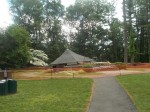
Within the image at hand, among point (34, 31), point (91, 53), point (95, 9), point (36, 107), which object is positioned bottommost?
point (36, 107)

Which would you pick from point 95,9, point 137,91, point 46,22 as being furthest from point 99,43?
point 137,91

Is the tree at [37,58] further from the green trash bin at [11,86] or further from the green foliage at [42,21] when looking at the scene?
the green trash bin at [11,86]

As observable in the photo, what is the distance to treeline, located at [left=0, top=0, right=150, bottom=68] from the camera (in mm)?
62562

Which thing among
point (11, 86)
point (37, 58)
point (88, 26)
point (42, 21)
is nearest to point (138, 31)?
point (88, 26)

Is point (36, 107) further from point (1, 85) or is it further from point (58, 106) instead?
point (1, 85)

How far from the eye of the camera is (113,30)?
228 ft

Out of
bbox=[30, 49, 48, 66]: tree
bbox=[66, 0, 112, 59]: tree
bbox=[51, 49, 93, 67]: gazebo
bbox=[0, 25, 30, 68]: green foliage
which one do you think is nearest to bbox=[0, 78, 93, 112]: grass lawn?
bbox=[0, 25, 30, 68]: green foliage

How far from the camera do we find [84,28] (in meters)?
72.2

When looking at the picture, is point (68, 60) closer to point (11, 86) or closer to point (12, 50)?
point (12, 50)

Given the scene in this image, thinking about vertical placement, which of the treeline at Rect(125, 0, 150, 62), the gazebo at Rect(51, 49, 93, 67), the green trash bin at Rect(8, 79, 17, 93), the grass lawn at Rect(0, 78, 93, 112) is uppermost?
the treeline at Rect(125, 0, 150, 62)

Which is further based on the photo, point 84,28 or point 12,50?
point 84,28

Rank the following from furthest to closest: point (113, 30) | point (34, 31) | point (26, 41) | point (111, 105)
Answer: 1. point (113, 30)
2. point (34, 31)
3. point (26, 41)
4. point (111, 105)

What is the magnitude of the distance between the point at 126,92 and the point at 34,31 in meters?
48.1

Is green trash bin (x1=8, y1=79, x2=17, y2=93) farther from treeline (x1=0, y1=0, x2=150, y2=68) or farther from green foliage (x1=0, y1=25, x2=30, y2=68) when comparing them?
treeline (x1=0, y1=0, x2=150, y2=68)
